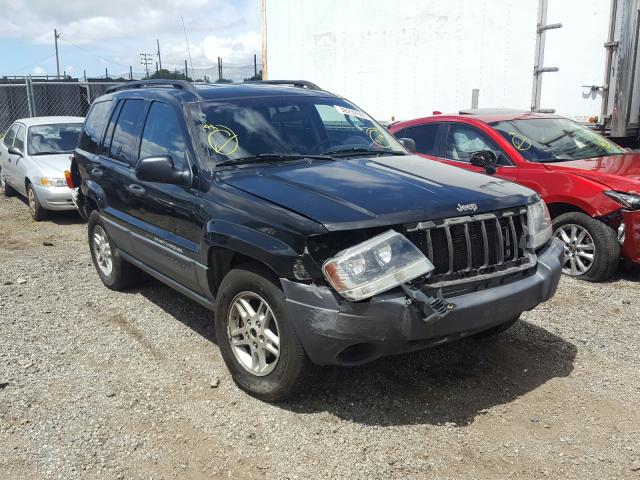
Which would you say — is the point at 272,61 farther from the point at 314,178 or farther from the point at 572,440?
the point at 572,440

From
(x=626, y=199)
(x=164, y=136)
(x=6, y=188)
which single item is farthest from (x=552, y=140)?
(x=6, y=188)

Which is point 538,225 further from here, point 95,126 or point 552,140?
point 95,126

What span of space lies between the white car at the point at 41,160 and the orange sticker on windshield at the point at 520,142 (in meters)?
6.31

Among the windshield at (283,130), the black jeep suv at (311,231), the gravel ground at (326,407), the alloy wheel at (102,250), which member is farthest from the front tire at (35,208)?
the windshield at (283,130)

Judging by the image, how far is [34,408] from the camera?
363 centimetres

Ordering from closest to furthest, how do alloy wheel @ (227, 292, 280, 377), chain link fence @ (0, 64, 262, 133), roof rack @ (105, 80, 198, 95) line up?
1. alloy wheel @ (227, 292, 280, 377)
2. roof rack @ (105, 80, 198, 95)
3. chain link fence @ (0, 64, 262, 133)

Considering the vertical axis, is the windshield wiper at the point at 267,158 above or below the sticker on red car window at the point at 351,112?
below

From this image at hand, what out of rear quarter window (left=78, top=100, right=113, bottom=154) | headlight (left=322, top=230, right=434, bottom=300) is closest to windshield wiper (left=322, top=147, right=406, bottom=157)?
headlight (left=322, top=230, right=434, bottom=300)

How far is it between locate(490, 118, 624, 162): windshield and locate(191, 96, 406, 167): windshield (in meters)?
2.31

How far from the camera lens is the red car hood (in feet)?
18.2

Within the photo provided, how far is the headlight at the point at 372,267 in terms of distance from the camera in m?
2.97

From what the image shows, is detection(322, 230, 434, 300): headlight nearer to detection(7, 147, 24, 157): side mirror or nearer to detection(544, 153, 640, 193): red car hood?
detection(544, 153, 640, 193): red car hood

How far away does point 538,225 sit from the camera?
376cm

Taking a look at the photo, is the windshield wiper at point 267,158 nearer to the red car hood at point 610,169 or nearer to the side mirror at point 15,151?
the red car hood at point 610,169
